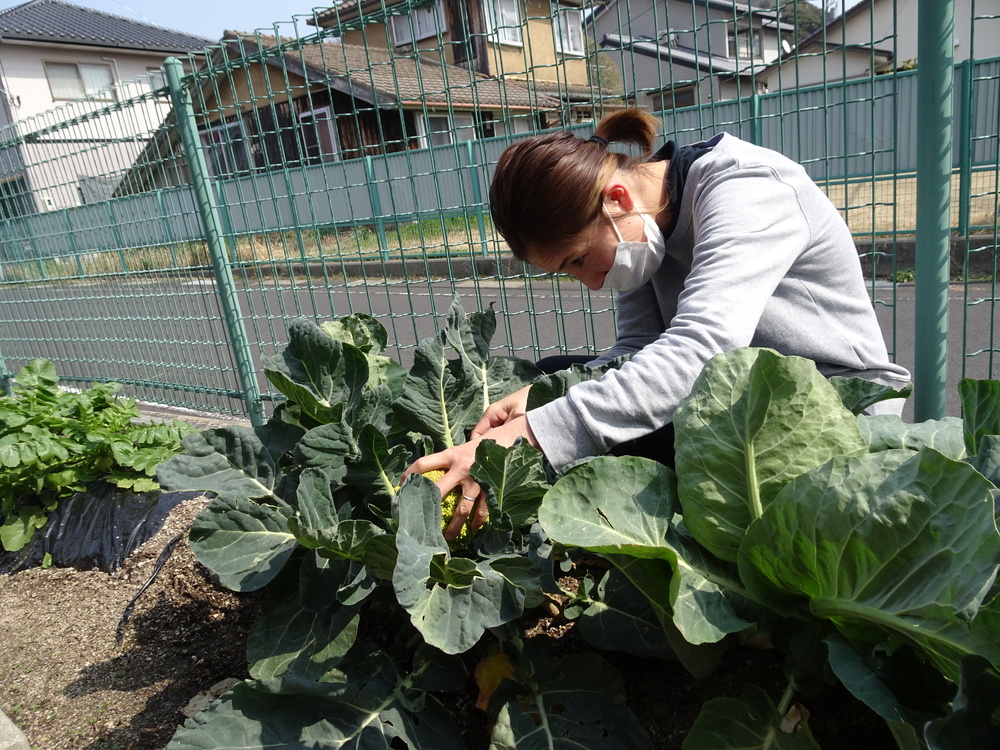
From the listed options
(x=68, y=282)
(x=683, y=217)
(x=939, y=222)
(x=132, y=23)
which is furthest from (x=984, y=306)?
(x=132, y=23)

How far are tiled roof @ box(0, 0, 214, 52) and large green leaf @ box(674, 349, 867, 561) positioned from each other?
31.1 metres

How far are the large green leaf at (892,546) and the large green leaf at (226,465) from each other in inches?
42.6

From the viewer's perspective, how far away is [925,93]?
215 centimetres

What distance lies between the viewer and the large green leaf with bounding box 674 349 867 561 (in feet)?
3.65

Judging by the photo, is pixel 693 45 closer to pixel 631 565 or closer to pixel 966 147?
pixel 966 147

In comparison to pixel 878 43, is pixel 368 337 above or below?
below

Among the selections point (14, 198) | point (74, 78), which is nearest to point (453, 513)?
point (14, 198)

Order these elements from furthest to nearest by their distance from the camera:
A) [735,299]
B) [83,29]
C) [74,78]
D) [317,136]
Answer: [83,29] < [74,78] < [317,136] < [735,299]

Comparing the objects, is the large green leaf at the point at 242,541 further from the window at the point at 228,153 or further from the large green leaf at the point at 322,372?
the window at the point at 228,153

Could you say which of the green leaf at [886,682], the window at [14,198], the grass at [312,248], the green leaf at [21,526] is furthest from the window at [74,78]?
the green leaf at [886,682]

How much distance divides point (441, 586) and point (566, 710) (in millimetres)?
344

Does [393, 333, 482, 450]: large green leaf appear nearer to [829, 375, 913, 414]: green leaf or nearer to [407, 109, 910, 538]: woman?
[407, 109, 910, 538]: woman

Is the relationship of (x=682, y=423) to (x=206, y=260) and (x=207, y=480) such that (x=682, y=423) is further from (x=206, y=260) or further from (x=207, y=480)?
(x=206, y=260)

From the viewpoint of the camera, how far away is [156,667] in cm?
192
